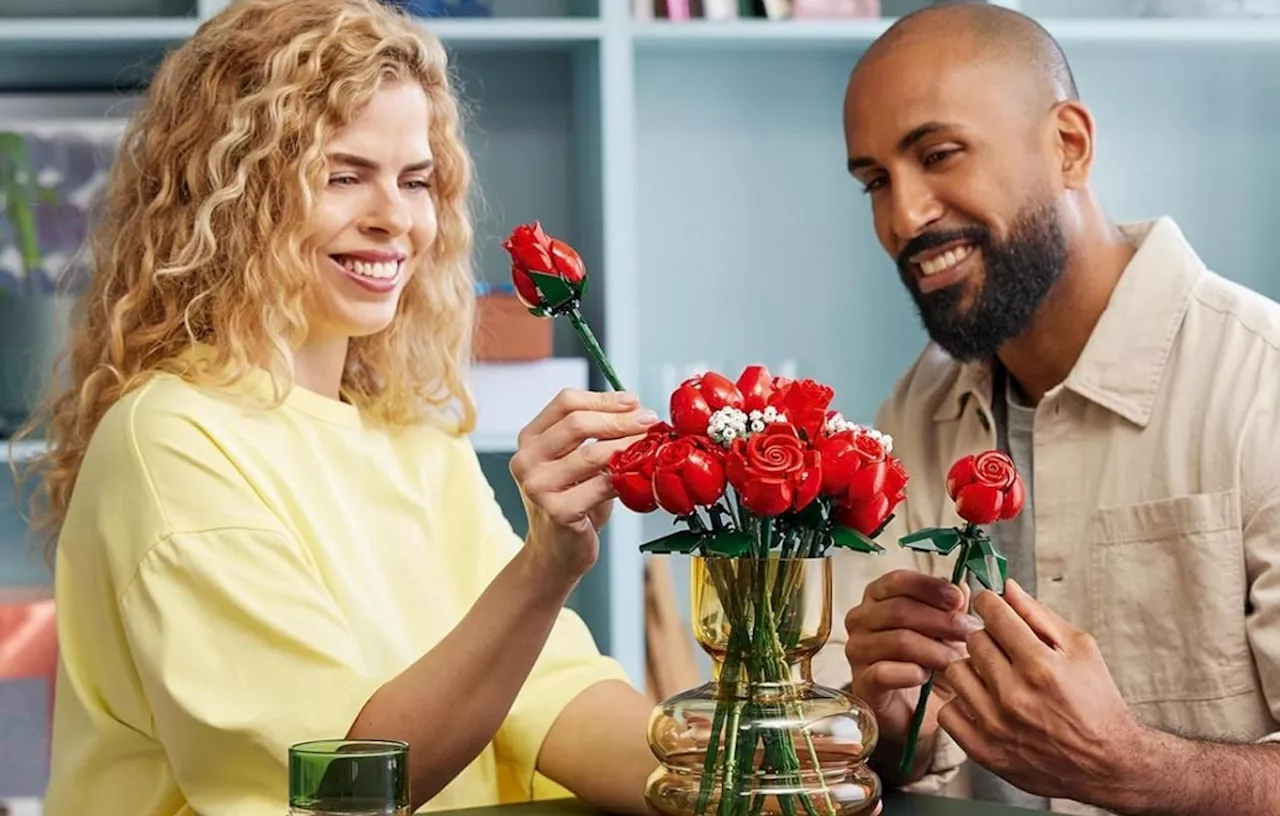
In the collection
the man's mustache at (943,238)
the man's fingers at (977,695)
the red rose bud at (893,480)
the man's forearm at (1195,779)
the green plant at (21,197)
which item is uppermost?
the green plant at (21,197)

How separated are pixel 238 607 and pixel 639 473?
0.55 meters

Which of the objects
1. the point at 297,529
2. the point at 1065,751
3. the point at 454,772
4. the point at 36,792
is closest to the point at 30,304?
the point at 36,792

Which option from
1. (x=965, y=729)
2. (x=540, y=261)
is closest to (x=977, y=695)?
(x=965, y=729)

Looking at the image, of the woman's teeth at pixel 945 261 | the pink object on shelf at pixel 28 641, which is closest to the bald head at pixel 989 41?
the woman's teeth at pixel 945 261

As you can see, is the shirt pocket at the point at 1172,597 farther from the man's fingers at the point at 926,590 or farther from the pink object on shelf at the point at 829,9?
the pink object on shelf at the point at 829,9

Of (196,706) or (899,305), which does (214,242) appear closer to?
(196,706)

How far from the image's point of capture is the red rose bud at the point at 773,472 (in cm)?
103

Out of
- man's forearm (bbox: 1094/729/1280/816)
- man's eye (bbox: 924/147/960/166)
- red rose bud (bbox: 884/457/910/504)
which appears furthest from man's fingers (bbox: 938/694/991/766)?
man's eye (bbox: 924/147/960/166)

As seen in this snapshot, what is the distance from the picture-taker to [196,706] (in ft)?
4.83

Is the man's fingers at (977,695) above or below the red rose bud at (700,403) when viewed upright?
below

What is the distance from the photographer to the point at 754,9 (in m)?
2.93

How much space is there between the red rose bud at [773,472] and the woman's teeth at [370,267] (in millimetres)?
796

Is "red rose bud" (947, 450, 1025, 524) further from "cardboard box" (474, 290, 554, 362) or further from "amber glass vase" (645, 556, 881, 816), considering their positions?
Result: "cardboard box" (474, 290, 554, 362)

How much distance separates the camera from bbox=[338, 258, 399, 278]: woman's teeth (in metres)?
1.76
